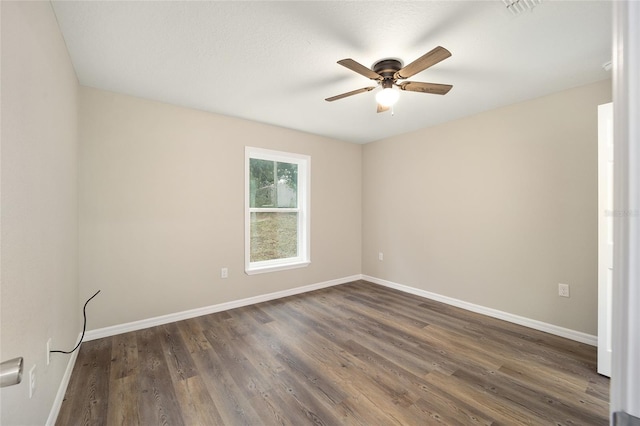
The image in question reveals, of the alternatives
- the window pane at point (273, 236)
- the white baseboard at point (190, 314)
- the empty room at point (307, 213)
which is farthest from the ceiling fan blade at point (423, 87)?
the white baseboard at point (190, 314)

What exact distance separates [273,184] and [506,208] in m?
2.99

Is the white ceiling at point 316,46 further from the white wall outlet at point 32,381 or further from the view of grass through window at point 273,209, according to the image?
the white wall outlet at point 32,381

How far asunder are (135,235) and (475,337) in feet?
11.9

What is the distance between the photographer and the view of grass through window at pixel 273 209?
3.81 metres

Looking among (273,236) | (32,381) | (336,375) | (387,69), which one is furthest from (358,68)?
(273,236)

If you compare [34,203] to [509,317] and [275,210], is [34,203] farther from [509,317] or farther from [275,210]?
[509,317]

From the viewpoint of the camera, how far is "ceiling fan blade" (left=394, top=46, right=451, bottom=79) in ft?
5.43

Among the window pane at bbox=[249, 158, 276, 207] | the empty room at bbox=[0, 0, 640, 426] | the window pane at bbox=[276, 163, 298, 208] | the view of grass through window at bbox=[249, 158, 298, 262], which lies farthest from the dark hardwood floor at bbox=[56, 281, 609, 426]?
the window pane at bbox=[276, 163, 298, 208]

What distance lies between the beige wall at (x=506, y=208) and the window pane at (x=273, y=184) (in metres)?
1.58

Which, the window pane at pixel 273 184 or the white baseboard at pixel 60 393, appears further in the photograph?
the window pane at pixel 273 184

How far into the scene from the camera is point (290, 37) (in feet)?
6.24

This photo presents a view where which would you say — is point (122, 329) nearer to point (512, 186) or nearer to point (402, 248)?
point (402, 248)

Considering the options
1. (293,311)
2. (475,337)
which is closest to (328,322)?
(293,311)

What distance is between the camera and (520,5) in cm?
159
